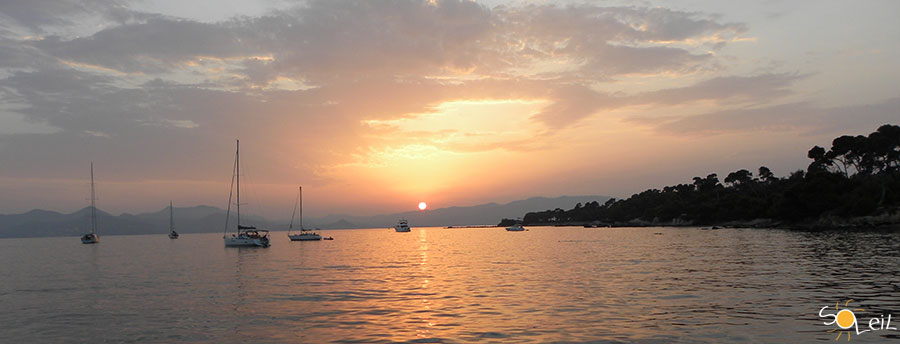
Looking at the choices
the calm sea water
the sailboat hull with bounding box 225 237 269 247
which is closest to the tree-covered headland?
the calm sea water

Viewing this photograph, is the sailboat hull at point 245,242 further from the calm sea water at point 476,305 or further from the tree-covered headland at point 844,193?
the tree-covered headland at point 844,193

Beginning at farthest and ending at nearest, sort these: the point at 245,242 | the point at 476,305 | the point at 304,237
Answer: the point at 304,237, the point at 245,242, the point at 476,305

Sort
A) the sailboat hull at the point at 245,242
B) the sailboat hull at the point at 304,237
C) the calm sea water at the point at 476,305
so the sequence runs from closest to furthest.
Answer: the calm sea water at the point at 476,305, the sailboat hull at the point at 245,242, the sailboat hull at the point at 304,237

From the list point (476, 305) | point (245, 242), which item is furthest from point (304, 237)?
point (476, 305)

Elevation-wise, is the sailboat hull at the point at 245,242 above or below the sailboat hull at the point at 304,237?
above

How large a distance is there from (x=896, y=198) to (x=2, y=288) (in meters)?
150

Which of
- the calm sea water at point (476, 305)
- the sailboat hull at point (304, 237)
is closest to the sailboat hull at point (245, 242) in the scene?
the sailboat hull at point (304, 237)

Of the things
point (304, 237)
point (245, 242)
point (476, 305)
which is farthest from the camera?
point (304, 237)

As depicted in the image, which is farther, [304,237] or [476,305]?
[304,237]

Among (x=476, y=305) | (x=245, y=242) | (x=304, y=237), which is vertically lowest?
(x=304, y=237)

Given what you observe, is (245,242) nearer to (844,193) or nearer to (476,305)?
(476,305)

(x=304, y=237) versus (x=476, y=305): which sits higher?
(x=476, y=305)

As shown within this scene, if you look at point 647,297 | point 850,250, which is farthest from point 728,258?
point 647,297

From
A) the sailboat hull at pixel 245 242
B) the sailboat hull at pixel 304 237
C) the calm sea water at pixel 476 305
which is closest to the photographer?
the calm sea water at pixel 476 305
